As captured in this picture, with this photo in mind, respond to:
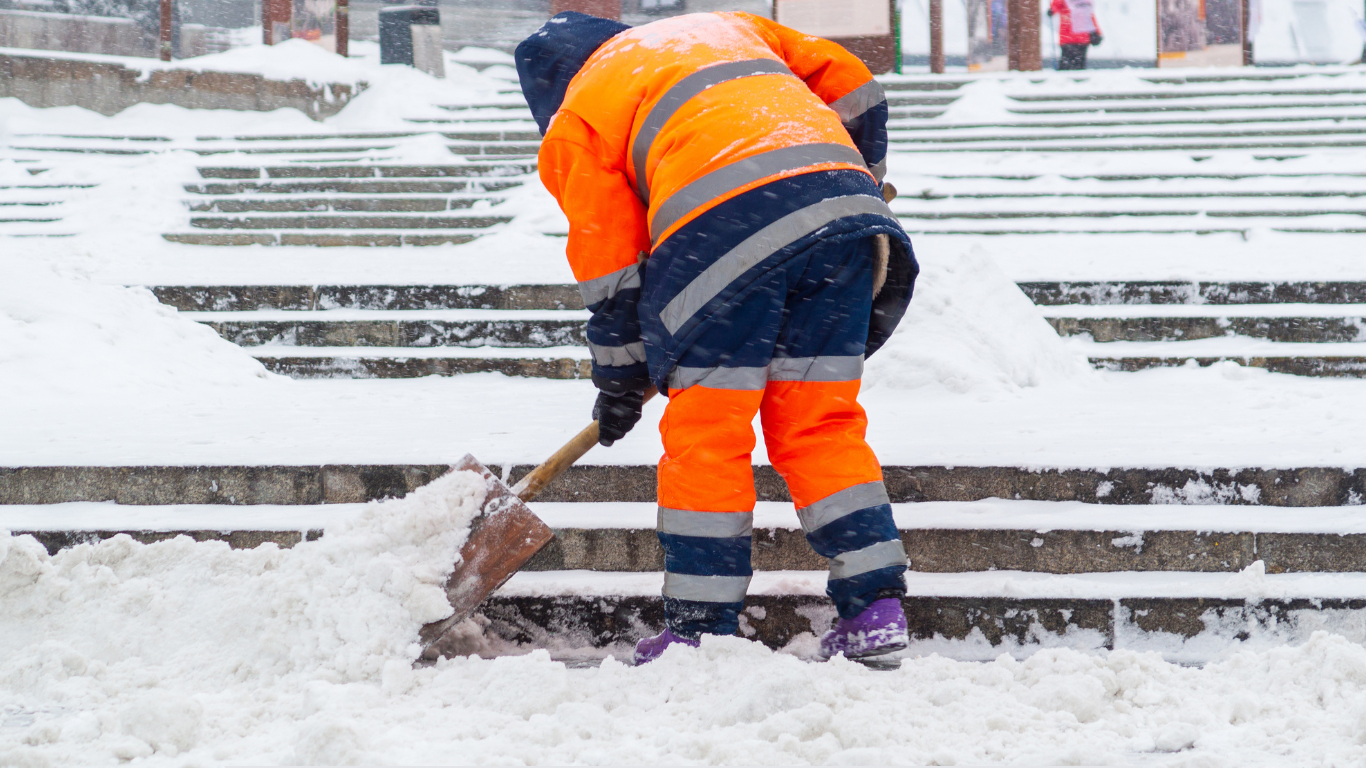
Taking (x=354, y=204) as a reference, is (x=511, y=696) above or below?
below

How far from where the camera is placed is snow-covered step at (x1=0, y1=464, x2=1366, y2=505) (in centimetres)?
296

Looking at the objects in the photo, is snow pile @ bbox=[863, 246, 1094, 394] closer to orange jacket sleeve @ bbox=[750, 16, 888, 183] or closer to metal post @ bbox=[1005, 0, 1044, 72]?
orange jacket sleeve @ bbox=[750, 16, 888, 183]

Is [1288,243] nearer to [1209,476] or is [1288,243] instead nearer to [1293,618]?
[1209,476]

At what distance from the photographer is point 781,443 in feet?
8.05

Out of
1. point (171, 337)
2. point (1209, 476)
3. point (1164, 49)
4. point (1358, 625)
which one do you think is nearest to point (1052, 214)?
point (1209, 476)

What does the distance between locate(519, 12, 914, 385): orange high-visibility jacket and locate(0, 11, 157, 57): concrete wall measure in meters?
16.3

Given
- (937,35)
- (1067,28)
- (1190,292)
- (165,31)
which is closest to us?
(1190,292)

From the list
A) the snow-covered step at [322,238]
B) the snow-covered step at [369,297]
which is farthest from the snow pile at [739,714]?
the snow-covered step at [322,238]

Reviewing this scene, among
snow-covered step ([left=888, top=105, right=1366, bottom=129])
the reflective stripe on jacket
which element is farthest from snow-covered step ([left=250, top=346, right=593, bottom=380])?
the reflective stripe on jacket

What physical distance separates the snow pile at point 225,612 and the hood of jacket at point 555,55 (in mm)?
1018

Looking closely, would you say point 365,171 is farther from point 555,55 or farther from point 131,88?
point 555,55

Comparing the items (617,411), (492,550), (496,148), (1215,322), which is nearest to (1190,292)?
(1215,322)

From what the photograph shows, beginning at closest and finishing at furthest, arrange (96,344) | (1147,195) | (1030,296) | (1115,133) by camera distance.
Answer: (96,344)
(1030,296)
(1147,195)
(1115,133)

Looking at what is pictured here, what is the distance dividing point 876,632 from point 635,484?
108 centimetres
